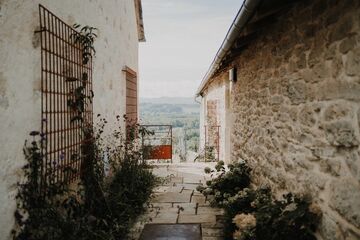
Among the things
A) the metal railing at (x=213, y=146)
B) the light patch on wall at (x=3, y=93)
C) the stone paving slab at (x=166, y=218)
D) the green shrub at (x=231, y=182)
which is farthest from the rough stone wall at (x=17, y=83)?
the metal railing at (x=213, y=146)

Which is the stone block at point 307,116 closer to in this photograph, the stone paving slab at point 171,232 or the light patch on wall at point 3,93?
the stone paving slab at point 171,232

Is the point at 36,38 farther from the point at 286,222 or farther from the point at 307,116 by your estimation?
the point at 286,222

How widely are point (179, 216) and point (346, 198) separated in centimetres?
300

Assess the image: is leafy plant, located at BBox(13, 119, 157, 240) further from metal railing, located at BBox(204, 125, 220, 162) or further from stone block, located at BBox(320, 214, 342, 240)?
metal railing, located at BBox(204, 125, 220, 162)

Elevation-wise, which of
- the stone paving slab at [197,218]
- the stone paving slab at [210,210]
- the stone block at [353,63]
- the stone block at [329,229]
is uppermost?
the stone block at [353,63]

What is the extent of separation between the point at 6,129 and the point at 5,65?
52 cm

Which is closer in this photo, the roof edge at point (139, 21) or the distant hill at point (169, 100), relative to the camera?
the roof edge at point (139, 21)

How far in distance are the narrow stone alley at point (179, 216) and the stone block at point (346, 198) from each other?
1903 mm

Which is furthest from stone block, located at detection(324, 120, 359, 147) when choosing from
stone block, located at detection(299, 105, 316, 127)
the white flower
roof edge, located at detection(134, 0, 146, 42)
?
roof edge, located at detection(134, 0, 146, 42)

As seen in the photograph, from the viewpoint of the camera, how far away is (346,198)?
2.51 meters

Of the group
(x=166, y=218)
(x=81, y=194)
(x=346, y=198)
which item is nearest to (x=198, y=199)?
(x=166, y=218)

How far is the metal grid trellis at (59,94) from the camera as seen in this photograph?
11.1ft

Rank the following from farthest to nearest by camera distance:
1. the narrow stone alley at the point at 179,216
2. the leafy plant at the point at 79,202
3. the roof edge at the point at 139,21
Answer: the roof edge at the point at 139,21
the narrow stone alley at the point at 179,216
the leafy plant at the point at 79,202

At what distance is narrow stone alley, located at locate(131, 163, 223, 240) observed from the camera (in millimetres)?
4359
